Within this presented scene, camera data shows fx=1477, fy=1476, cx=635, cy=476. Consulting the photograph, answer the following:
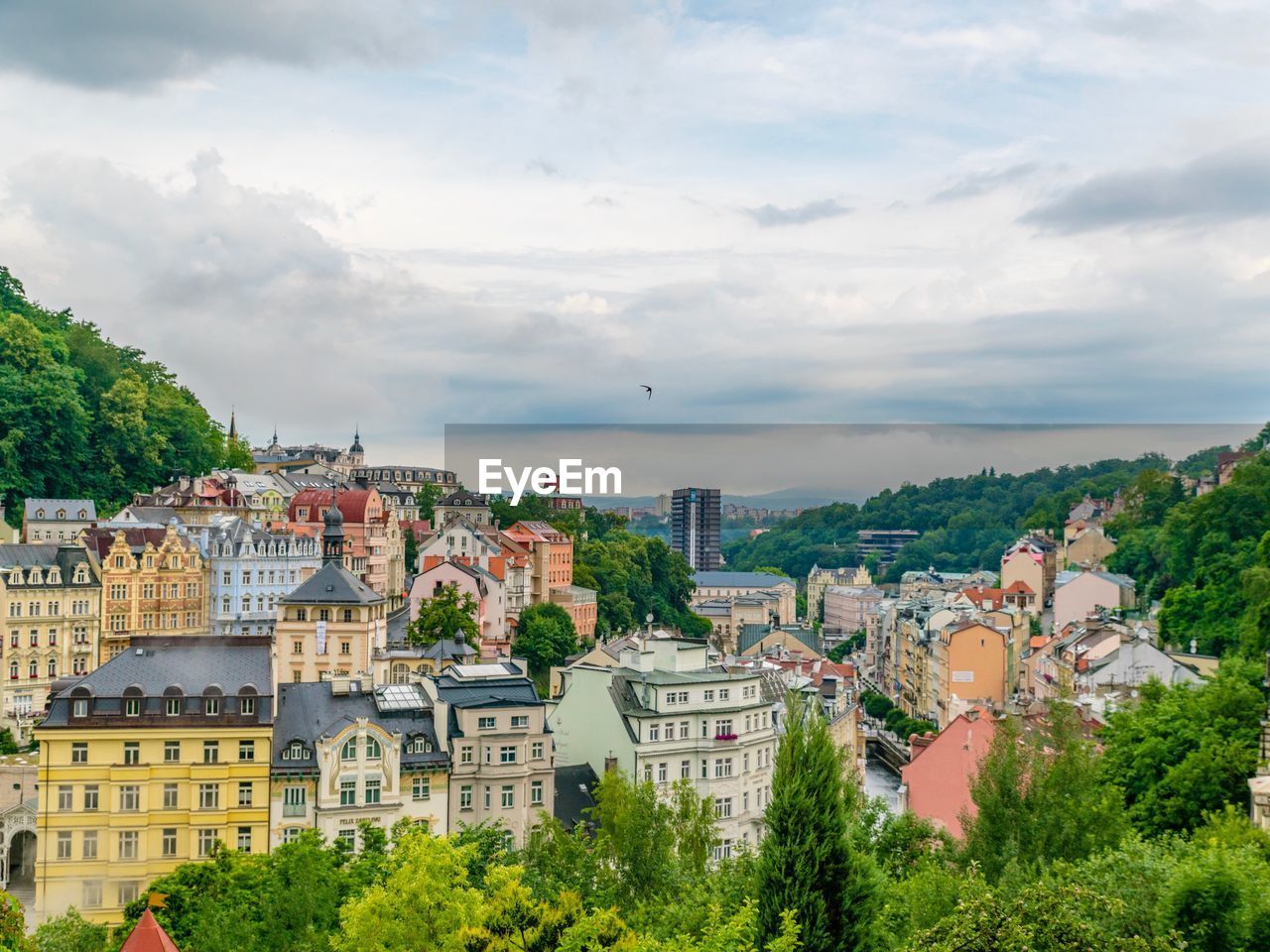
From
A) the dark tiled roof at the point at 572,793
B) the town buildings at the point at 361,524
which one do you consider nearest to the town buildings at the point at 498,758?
the dark tiled roof at the point at 572,793

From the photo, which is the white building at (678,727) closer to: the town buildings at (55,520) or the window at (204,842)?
the window at (204,842)

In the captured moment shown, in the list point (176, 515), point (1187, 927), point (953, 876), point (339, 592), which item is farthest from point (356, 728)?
point (176, 515)

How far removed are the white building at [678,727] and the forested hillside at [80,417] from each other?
52153mm

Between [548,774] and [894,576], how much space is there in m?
153

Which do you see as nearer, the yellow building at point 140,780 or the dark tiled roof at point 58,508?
the yellow building at point 140,780

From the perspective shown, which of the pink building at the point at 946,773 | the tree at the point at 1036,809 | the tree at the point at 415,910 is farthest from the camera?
the pink building at the point at 946,773

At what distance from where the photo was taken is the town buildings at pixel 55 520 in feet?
267

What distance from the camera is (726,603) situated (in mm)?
150875

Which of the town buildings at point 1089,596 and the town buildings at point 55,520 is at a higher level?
the town buildings at point 55,520

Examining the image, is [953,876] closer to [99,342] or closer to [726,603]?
[99,342]

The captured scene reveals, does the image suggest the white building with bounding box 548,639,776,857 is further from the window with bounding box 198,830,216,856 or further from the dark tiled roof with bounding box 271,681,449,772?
the window with bounding box 198,830,216,856

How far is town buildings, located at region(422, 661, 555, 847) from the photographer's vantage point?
40719 mm

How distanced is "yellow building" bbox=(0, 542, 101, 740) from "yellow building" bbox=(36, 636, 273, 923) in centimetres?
2751

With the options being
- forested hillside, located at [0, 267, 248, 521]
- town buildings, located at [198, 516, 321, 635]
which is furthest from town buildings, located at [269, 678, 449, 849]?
forested hillside, located at [0, 267, 248, 521]
